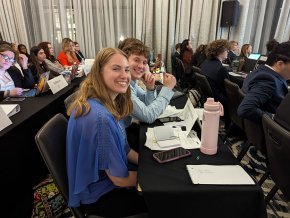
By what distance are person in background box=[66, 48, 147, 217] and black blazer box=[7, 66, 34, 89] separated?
2.06 meters

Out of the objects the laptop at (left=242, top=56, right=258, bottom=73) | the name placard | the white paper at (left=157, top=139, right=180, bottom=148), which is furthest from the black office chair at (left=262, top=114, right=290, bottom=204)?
the laptop at (left=242, top=56, right=258, bottom=73)

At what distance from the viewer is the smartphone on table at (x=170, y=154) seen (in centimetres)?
108

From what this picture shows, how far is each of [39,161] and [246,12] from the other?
211 inches

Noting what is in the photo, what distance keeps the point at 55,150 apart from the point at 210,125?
0.72 m

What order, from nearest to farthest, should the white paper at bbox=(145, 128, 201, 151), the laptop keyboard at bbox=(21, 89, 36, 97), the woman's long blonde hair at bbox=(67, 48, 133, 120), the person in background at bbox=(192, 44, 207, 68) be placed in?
1. the woman's long blonde hair at bbox=(67, 48, 133, 120)
2. the white paper at bbox=(145, 128, 201, 151)
3. the laptop keyboard at bbox=(21, 89, 36, 97)
4. the person in background at bbox=(192, 44, 207, 68)

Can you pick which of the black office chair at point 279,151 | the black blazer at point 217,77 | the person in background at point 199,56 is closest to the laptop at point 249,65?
the person in background at point 199,56

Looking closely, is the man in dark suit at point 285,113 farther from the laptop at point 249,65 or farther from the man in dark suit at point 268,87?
the laptop at point 249,65

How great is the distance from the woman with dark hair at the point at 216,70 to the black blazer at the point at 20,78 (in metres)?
2.27

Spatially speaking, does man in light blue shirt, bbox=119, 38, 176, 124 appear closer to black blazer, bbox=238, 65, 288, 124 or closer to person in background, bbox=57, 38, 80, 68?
black blazer, bbox=238, 65, 288, 124

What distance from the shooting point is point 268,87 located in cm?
167

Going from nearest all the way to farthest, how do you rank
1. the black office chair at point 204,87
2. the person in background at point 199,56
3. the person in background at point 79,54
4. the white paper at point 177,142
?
the white paper at point 177,142 < the black office chair at point 204,87 < the person in background at point 199,56 < the person in background at point 79,54

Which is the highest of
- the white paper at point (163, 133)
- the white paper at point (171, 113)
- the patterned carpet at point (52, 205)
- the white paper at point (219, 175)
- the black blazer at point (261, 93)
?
the black blazer at point (261, 93)

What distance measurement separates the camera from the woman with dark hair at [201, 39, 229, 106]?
117 inches

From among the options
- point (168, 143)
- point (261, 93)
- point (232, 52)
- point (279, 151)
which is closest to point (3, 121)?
point (168, 143)
